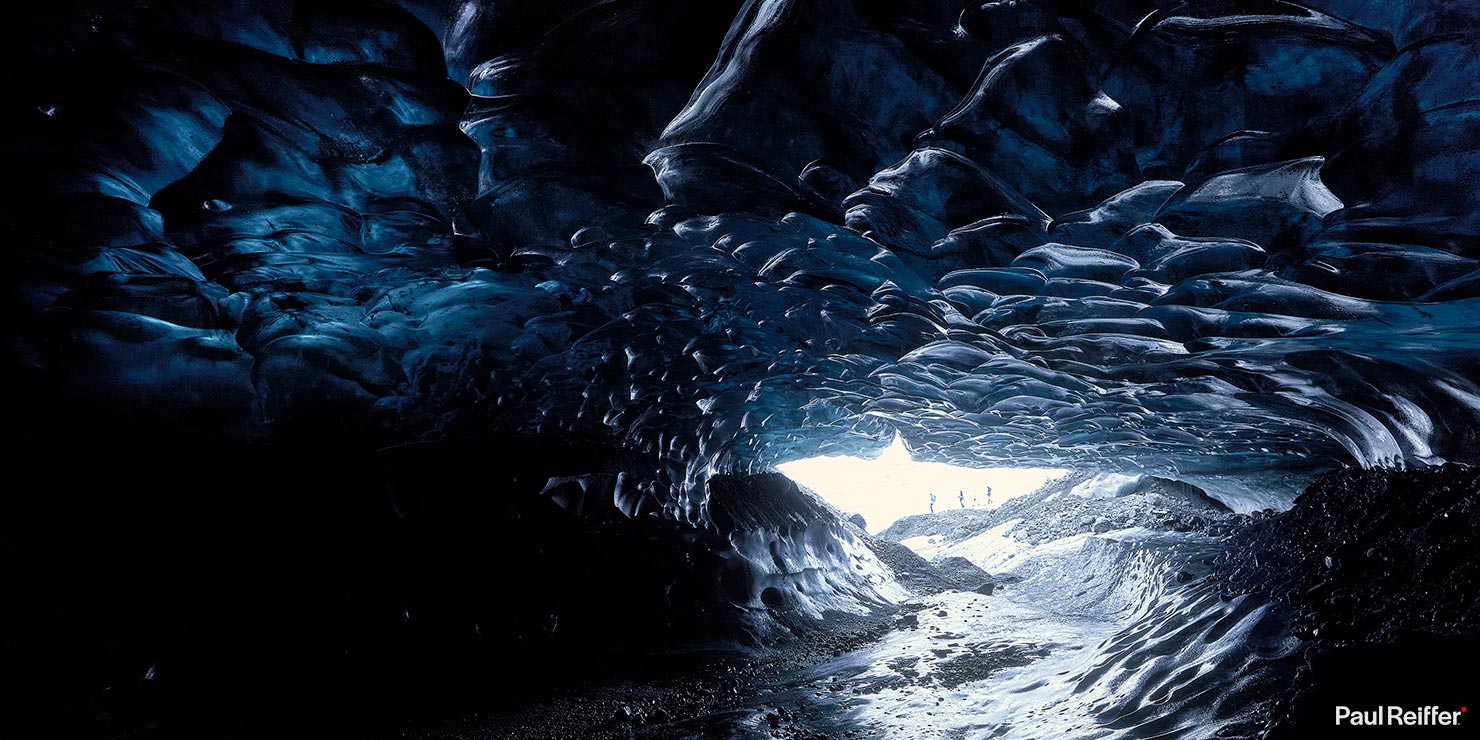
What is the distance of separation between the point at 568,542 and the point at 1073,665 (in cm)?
757

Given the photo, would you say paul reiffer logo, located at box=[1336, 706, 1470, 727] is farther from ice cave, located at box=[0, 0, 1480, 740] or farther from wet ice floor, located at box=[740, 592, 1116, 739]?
wet ice floor, located at box=[740, 592, 1116, 739]

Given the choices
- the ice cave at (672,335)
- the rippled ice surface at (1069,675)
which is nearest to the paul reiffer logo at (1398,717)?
the ice cave at (672,335)

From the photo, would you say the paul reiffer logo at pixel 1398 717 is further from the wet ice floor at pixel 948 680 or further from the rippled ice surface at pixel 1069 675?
the wet ice floor at pixel 948 680

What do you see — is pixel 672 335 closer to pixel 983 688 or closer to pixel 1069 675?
pixel 983 688

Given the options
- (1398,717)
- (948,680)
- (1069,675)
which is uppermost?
(1398,717)

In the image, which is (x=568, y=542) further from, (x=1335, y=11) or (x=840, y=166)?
(x=1335, y=11)

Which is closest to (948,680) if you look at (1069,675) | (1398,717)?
(1069,675)

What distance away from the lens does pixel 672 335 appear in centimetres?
668

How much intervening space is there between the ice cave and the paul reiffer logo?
50 millimetres

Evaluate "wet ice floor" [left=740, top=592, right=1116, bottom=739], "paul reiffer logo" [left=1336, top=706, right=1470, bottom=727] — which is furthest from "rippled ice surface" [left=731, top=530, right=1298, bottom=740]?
"paul reiffer logo" [left=1336, top=706, right=1470, bottom=727]

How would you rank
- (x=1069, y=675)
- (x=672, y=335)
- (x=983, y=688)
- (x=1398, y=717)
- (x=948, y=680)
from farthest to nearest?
(x=948, y=680) → (x=983, y=688) → (x=1069, y=675) → (x=672, y=335) → (x=1398, y=717)

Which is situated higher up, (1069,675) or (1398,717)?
(1398,717)

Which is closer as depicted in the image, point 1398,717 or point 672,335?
point 1398,717

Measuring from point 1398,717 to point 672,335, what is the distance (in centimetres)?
656
